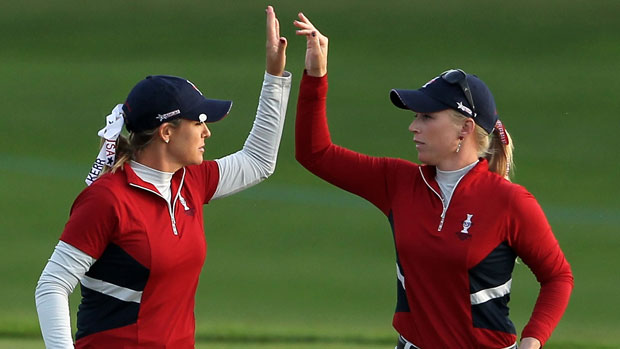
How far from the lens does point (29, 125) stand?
1315 centimetres

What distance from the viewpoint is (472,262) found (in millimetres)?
3916

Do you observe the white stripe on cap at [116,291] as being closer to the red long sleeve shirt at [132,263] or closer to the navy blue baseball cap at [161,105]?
the red long sleeve shirt at [132,263]

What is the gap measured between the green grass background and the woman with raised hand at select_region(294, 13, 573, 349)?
137 inches

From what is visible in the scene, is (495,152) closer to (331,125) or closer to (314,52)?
(314,52)

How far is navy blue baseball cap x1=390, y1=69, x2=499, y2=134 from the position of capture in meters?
4.07

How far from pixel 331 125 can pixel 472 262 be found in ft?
29.0

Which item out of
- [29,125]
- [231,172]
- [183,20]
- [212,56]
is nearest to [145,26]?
[183,20]

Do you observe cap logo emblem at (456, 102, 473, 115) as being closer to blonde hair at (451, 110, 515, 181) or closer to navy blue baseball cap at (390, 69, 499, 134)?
navy blue baseball cap at (390, 69, 499, 134)

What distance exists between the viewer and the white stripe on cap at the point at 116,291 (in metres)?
3.79

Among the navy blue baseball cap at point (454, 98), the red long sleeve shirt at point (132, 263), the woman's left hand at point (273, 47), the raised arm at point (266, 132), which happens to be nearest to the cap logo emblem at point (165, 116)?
the red long sleeve shirt at point (132, 263)

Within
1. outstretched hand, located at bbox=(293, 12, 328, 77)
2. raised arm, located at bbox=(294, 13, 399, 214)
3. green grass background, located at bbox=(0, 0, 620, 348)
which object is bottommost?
green grass background, located at bbox=(0, 0, 620, 348)

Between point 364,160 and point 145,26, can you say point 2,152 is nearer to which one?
point 145,26

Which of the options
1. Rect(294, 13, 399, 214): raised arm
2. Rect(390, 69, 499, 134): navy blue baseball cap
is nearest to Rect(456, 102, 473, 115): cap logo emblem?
Rect(390, 69, 499, 134): navy blue baseball cap

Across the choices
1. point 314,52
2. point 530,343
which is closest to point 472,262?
point 530,343
